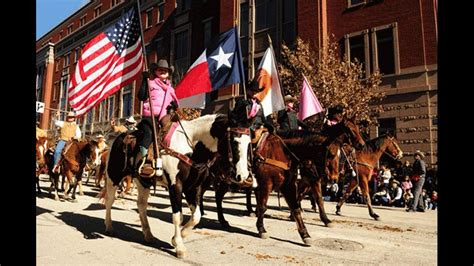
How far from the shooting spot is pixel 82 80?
20.7 feet

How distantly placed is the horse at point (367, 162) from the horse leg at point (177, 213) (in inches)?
242

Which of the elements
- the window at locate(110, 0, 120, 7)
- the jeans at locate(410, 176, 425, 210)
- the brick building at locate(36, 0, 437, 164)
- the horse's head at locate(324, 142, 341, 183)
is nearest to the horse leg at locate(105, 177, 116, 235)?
the horse's head at locate(324, 142, 341, 183)

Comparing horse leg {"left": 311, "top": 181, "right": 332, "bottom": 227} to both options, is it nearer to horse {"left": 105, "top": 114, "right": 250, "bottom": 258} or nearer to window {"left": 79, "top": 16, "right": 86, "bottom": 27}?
horse {"left": 105, "top": 114, "right": 250, "bottom": 258}

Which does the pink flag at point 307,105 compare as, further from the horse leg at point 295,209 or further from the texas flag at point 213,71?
the horse leg at point 295,209

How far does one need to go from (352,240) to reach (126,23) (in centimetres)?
637

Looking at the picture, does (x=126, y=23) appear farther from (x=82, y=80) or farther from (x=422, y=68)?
(x=422, y=68)

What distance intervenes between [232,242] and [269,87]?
4.38 metres

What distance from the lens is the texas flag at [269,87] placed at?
8.30 metres

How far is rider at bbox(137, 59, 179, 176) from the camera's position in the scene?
5543 mm

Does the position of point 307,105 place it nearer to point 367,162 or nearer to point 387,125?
point 367,162

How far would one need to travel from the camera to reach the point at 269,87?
340 inches

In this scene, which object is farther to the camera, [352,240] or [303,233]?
[352,240]

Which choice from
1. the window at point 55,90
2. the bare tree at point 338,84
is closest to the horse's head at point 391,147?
the bare tree at point 338,84
